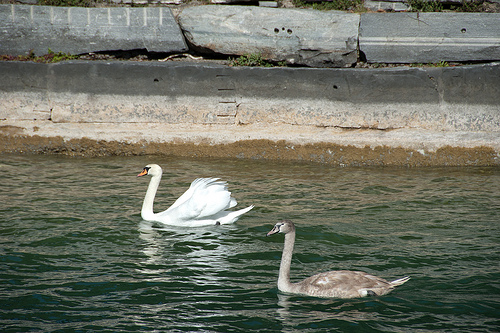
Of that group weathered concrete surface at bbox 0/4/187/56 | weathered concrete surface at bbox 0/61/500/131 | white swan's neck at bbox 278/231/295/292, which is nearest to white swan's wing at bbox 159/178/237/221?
white swan's neck at bbox 278/231/295/292

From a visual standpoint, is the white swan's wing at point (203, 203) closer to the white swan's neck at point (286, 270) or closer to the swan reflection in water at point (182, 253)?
the swan reflection in water at point (182, 253)

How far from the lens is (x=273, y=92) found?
8477mm

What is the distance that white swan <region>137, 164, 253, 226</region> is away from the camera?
225 inches

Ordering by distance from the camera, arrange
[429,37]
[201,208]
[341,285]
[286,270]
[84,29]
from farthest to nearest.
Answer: [84,29] → [429,37] → [201,208] → [286,270] → [341,285]

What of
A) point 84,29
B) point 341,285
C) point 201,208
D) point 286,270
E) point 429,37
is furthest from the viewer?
point 84,29

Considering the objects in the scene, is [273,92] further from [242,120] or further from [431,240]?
[431,240]

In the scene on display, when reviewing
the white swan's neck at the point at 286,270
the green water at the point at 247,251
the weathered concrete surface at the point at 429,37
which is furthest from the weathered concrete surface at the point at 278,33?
the white swan's neck at the point at 286,270

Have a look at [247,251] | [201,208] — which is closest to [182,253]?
[247,251]

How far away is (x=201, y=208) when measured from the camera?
5.71 metres

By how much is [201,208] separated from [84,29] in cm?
490

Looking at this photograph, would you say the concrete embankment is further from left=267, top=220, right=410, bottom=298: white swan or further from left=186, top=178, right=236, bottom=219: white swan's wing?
left=267, top=220, right=410, bottom=298: white swan

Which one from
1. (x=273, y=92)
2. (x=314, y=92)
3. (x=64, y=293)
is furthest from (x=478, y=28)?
(x=64, y=293)

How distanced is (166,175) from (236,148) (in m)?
1.41

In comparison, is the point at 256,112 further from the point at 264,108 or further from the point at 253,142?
the point at 253,142
